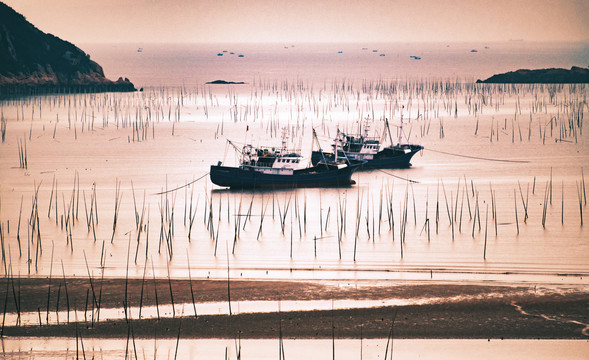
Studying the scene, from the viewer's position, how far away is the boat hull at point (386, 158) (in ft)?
148

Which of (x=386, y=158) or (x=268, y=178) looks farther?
(x=386, y=158)

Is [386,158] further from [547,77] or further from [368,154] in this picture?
[547,77]

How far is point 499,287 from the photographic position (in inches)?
874

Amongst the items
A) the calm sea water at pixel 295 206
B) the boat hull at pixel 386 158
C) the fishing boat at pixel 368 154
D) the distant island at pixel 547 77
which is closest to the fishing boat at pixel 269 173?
the calm sea water at pixel 295 206

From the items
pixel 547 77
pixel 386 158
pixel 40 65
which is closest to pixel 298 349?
pixel 386 158

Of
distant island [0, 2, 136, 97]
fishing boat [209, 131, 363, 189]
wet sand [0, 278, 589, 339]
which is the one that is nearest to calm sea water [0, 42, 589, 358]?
wet sand [0, 278, 589, 339]

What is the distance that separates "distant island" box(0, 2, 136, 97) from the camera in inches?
3994

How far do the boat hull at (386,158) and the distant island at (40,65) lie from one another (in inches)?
2391

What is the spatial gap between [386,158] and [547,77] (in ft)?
252

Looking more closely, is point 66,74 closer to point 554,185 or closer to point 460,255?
point 554,185

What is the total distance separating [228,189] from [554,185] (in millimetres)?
15617

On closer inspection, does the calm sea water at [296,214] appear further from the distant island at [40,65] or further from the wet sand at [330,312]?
the distant island at [40,65]

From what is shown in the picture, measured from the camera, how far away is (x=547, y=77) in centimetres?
11475

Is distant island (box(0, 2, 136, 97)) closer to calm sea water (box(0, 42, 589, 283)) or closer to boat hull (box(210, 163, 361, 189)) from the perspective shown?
calm sea water (box(0, 42, 589, 283))
